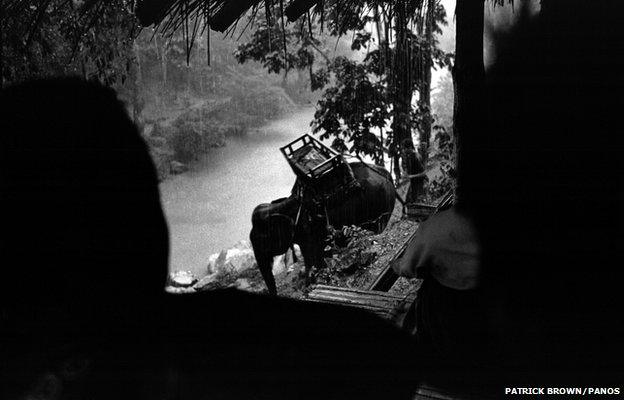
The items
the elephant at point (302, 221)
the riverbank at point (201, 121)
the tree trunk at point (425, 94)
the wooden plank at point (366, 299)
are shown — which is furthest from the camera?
the riverbank at point (201, 121)

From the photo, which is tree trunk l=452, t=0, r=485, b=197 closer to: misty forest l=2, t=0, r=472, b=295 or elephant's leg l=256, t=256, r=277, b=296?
misty forest l=2, t=0, r=472, b=295

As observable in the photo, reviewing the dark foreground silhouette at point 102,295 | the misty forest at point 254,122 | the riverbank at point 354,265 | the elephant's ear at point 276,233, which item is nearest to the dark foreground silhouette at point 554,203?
the dark foreground silhouette at point 102,295

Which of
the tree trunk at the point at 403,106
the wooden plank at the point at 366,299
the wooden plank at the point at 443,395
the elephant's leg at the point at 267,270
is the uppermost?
the tree trunk at the point at 403,106

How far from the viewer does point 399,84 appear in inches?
307

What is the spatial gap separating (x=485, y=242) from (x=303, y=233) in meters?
5.56

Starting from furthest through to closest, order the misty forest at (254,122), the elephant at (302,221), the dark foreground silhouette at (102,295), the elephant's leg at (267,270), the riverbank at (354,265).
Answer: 1. the misty forest at (254,122)
2. the elephant's leg at (267,270)
3. the elephant at (302,221)
4. the riverbank at (354,265)
5. the dark foreground silhouette at (102,295)

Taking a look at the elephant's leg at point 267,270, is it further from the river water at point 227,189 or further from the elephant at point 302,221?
the river water at point 227,189

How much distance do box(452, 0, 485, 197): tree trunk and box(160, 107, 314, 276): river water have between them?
1434 cm

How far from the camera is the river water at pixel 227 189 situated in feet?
56.1

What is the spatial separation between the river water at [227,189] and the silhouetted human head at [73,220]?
1498 cm

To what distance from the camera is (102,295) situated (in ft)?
2.68

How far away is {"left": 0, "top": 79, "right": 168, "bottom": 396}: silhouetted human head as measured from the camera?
0.78 m

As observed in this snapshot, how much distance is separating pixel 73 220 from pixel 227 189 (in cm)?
1964

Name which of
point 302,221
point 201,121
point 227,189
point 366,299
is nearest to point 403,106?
point 302,221
